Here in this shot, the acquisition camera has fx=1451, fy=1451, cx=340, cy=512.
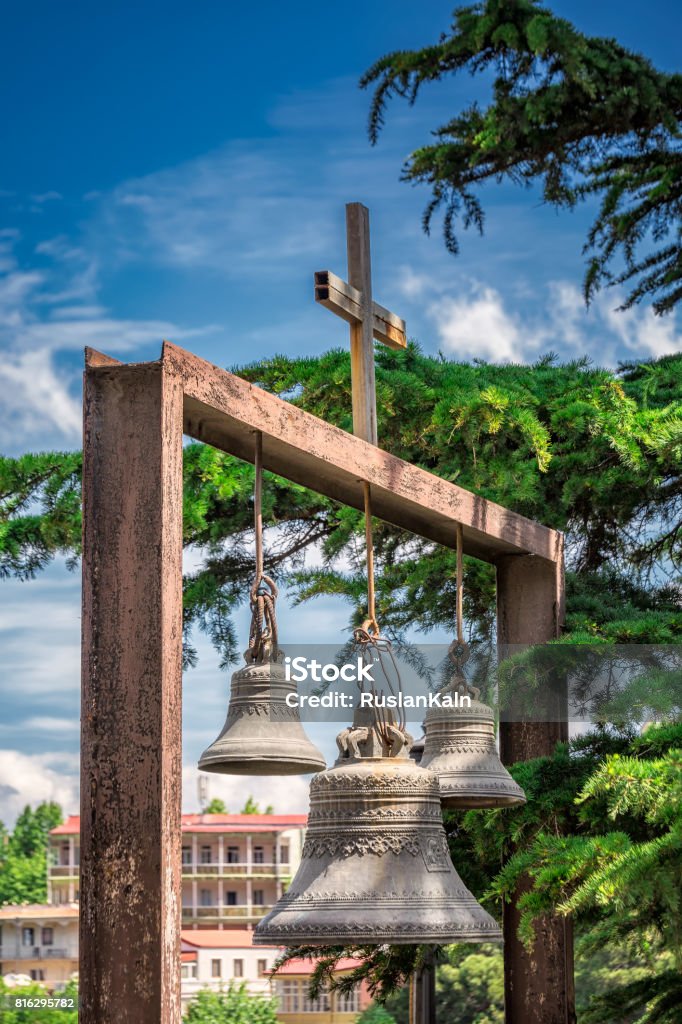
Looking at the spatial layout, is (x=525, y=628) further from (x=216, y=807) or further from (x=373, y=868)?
(x=216, y=807)

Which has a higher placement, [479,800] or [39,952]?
[479,800]

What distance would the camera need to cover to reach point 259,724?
4.34 m

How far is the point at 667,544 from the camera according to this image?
28.4 feet

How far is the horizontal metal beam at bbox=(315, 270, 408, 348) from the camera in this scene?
502 centimetres

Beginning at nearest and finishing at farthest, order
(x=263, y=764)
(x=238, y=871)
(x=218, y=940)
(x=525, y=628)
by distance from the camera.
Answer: (x=263, y=764)
(x=525, y=628)
(x=218, y=940)
(x=238, y=871)

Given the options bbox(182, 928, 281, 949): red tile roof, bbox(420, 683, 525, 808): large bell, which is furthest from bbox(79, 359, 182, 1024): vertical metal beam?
bbox(182, 928, 281, 949): red tile roof

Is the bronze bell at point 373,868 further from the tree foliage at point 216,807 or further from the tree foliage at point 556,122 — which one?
the tree foliage at point 216,807

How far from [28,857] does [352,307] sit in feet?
273

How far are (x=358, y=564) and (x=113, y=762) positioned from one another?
528 cm

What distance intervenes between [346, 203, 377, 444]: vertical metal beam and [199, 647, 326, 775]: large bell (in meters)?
1.04

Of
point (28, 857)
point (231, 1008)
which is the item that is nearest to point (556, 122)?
point (231, 1008)

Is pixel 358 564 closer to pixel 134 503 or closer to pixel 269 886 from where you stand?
pixel 134 503

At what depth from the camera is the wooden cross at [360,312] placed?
5.03 metres

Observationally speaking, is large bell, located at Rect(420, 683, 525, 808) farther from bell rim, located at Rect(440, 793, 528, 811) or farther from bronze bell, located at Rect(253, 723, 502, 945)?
bronze bell, located at Rect(253, 723, 502, 945)
